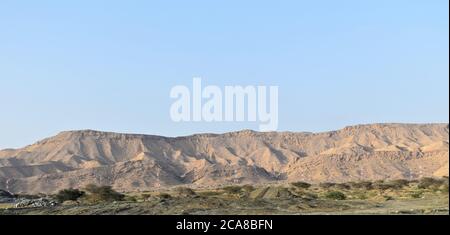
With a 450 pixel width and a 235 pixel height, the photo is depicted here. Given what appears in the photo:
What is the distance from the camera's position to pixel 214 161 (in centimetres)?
18162

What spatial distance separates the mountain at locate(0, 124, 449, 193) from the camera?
138 metres

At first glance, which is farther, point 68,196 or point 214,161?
point 214,161

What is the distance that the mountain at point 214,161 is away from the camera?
138 meters

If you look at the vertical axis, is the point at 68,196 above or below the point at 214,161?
below

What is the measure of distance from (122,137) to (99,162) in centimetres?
3064

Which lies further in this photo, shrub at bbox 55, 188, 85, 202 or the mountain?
the mountain

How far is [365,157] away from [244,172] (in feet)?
108

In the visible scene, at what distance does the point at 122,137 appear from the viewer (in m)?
196

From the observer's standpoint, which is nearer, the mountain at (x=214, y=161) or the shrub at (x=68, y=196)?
the shrub at (x=68, y=196)
